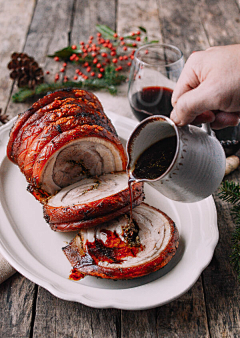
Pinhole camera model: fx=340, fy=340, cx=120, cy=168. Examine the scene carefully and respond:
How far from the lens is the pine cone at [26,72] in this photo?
330cm

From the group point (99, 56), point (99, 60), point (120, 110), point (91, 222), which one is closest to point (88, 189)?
point (91, 222)

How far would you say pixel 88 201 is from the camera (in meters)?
1.96

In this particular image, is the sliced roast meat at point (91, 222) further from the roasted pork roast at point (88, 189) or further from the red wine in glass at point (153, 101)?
the red wine in glass at point (153, 101)

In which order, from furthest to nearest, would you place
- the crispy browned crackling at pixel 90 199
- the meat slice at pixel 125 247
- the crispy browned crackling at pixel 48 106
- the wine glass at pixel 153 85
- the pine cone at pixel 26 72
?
the pine cone at pixel 26 72, the wine glass at pixel 153 85, the crispy browned crackling at pixel 48 106, the crispy browned crackling at pixel 90 199, the meat slice at pixel 125 247

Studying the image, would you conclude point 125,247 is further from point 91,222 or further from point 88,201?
point 88,201

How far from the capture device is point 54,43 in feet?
12.9

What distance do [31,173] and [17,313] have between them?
795mm

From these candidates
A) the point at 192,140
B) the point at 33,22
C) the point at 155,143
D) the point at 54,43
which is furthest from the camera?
the point at 33,22

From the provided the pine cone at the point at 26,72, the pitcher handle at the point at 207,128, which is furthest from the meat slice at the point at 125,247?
the pine cone at the point at 26,72

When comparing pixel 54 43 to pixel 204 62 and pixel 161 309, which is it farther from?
pixel 161 309

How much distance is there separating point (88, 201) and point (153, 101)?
1.06 metres

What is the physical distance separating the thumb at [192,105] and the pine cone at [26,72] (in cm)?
218

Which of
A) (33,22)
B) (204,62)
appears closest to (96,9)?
(33,22)

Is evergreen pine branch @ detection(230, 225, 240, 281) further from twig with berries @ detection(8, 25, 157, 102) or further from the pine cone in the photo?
the pine cone
